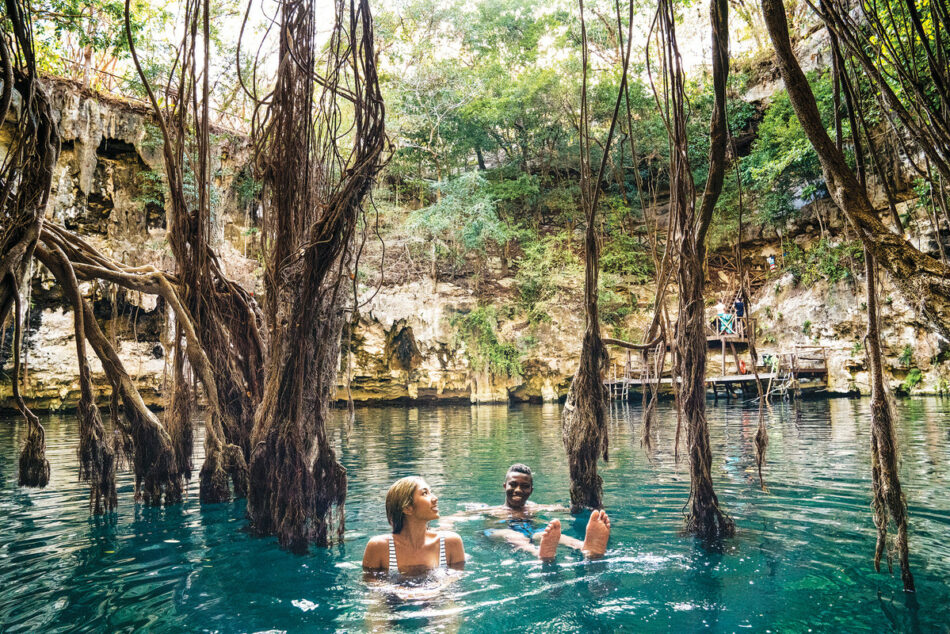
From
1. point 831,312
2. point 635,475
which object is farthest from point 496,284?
point 635,475

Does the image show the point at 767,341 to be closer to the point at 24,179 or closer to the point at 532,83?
the point at 532,83

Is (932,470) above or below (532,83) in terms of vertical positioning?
below

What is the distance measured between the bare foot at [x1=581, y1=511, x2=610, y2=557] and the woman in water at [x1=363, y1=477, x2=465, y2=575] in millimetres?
995

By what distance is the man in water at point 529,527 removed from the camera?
142 inches

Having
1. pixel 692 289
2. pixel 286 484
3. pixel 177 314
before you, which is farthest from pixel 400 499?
pixel 177 314

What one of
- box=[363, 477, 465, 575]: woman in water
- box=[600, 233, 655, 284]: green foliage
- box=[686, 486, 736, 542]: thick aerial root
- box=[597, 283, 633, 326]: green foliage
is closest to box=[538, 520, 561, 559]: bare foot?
box=[363, 477, 465, 575]: woman in water

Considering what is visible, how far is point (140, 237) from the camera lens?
17.0m

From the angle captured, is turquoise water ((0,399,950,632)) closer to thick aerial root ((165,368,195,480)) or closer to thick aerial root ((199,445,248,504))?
thick aerial root ((199,445,248,504))

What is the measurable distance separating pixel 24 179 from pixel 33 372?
1607 centimetres

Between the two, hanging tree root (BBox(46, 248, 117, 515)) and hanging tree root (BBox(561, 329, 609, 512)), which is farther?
hanging tree root (BBox(46, 248, 117, 515))

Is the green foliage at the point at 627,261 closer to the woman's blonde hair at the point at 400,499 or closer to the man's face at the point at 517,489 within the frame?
the man's face at the point at 517,489

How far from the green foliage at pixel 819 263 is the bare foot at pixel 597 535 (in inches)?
678

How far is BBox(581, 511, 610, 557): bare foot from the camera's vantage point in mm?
3615

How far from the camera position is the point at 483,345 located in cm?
2048
